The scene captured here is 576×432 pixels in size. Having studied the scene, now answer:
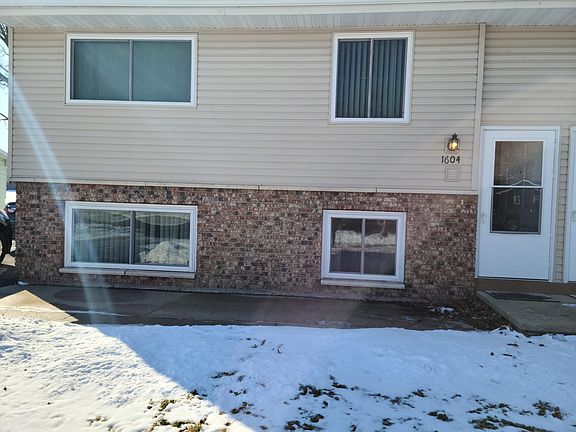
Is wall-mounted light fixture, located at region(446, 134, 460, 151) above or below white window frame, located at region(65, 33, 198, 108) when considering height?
below

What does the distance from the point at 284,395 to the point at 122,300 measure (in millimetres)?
3835

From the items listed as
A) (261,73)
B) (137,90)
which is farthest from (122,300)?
(261,73)

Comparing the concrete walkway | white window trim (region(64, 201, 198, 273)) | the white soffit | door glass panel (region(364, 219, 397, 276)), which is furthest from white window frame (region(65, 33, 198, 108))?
door glass panel (region(364, 219, 397, 276))

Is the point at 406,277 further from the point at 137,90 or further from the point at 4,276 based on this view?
the point at 4,276

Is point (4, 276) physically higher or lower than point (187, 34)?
lower

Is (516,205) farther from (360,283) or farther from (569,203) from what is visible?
(360,283)

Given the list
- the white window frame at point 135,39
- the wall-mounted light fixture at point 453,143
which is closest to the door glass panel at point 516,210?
the wall-mounted light fixture at point 453,143

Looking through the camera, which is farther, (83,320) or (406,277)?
(406,277)

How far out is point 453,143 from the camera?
6.59m

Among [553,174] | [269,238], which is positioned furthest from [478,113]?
[269,238]

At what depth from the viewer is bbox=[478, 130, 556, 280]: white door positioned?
670 centimetres

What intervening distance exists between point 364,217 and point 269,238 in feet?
4.74

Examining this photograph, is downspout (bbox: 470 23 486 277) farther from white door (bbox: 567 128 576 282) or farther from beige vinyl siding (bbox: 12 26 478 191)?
white door (bbox: 567 128 576 282)

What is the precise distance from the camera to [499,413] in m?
3.20
